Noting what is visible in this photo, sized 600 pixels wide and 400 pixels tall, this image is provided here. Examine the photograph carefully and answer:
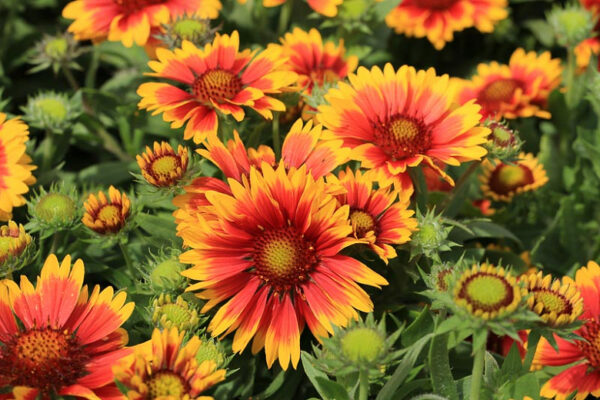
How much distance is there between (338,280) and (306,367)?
0.62 ft

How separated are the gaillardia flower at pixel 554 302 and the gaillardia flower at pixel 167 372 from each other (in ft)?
1.97

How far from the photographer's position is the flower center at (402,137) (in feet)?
5.69

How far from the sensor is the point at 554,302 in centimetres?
148

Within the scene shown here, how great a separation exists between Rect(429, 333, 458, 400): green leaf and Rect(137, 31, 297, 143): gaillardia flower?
63 centimetres

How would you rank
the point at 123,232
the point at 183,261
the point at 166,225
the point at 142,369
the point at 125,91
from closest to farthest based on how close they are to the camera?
the point at 142,369 → the point at 183,261 → the point at 123,232 → the point at 166,225 → the point at 125,91

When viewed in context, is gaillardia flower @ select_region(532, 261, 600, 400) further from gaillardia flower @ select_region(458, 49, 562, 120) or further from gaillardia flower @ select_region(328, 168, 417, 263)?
gaillardia flower @ select_region(458, 49, 562, 120)

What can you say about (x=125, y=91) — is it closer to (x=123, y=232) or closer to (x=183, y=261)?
(x=123, y=232)

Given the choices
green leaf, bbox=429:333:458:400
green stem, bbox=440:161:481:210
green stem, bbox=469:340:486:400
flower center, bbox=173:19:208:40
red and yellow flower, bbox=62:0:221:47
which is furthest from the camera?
red and yellow flower, bbox=62:0:221:47

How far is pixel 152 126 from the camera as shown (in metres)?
2.30

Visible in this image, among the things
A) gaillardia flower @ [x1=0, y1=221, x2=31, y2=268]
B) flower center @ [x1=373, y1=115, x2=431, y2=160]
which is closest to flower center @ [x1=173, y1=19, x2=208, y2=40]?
flower center @ [x1=373, y1=115, x2=431, y2=160]

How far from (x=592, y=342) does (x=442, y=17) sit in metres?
1.40

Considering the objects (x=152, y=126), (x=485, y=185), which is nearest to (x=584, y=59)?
(x=485, y=185)

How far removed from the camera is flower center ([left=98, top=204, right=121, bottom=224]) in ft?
Answer: 5.64

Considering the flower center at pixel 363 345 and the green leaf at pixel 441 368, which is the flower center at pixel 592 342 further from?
the flower center at pixel 363 345
